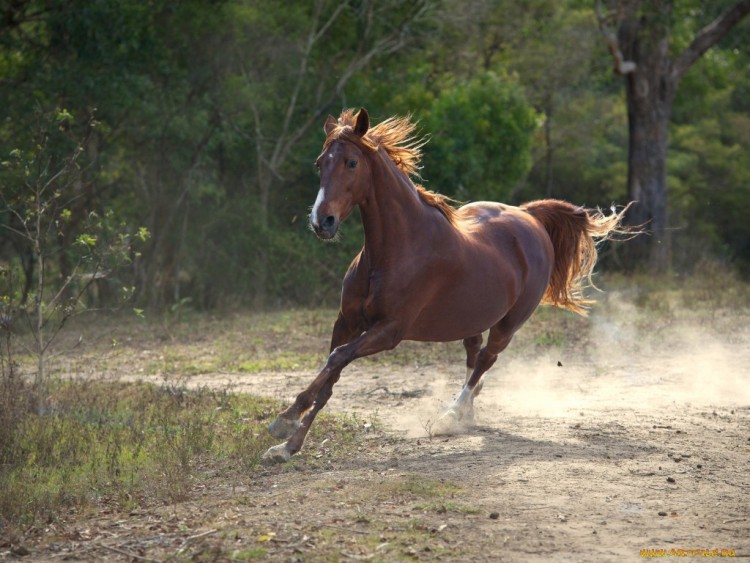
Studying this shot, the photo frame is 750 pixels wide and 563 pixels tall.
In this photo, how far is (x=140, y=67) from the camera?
18.1m

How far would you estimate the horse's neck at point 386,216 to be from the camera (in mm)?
7766

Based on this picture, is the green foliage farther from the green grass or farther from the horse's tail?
the green grass

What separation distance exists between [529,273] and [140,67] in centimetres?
1078

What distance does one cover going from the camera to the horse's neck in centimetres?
777

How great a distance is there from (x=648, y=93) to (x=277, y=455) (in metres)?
18.0

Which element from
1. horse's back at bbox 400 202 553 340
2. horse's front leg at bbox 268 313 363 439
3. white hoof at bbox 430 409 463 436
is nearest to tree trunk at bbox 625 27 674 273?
horse's back at bbox 400 202 553 340

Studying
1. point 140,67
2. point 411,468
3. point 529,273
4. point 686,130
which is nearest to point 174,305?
point 140,67

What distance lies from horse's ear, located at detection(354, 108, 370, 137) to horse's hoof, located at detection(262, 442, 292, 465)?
2.20 metres

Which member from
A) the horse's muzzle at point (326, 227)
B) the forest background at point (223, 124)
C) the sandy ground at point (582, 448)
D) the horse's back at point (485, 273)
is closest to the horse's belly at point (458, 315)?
the horse's back at point (485, 273)

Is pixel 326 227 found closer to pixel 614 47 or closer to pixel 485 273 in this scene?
pixel 485 273

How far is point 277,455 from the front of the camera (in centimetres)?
742

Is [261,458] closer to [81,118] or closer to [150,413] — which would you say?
[150,413]

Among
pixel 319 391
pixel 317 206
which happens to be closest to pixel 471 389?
pixel 319 391

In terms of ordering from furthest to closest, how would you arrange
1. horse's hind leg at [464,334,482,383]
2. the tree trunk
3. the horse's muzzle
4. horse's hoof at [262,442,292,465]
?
the tree trunk
horse's hind leg at [464,334,482,383]
horse's hoof at [262,442,292,465]
the horse's muzzle
